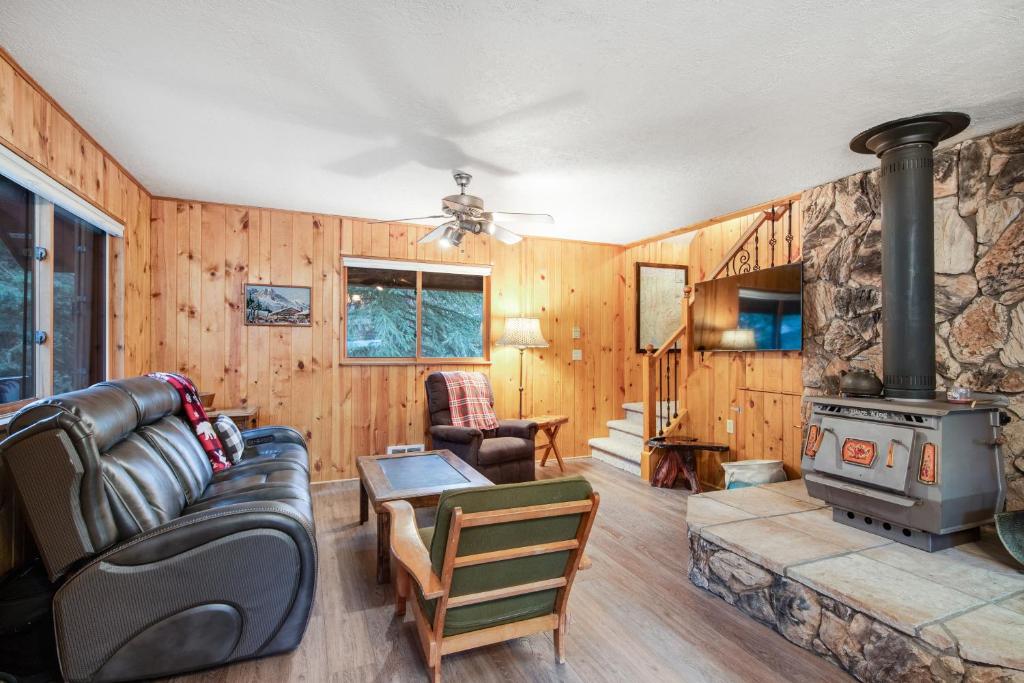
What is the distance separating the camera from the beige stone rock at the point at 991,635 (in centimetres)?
161

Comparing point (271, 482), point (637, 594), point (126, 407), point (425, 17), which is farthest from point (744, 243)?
point (126, 407)

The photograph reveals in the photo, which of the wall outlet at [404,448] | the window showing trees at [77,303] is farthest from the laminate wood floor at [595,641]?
the window showing trees at [77,303]

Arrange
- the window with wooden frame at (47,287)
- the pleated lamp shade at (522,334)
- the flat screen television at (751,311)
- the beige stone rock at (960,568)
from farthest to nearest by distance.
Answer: the pleated lamp shade at (522,334), the flat screen television at (751,311), the window with wooden frame at (47,287), the beige stone rock at (960,568)

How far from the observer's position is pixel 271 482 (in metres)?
2.62

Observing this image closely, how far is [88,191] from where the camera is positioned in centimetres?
298

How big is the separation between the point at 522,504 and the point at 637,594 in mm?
1284

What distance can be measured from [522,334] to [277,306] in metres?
2.24

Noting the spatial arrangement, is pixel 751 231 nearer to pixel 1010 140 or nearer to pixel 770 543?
pixel 1010 140

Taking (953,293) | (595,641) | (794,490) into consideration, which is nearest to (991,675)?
(595,641)

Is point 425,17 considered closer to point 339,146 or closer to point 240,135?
point 339,146

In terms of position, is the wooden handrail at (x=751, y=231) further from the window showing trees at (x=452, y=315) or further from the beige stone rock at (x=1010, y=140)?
the window showing trees at (x=452, y=315)

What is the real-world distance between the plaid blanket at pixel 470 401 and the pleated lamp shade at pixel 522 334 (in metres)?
0.47

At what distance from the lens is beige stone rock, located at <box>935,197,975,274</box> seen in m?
2.91

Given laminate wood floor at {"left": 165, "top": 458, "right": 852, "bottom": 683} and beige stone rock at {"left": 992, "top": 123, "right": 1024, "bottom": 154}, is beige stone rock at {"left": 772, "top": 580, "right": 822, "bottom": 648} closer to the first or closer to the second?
laminate wood floor at {"left": 165, "top": 458, "right": 852, "bottom": 683}
